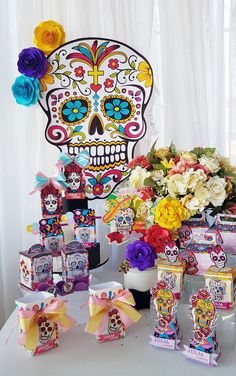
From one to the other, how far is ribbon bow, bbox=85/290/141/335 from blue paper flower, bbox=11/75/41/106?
749 millimetres

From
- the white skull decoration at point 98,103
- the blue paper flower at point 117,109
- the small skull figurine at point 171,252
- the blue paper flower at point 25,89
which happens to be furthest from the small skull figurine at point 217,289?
the blue paper flower at point 25,89

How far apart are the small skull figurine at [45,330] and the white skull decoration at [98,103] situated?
25.0 inches

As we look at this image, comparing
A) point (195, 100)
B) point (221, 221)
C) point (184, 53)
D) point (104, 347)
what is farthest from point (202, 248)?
point (184, 53)

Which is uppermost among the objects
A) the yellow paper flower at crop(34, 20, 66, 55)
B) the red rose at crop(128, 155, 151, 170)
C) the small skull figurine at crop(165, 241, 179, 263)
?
the yellow paper flower at crop(34, 20, 66, 55)

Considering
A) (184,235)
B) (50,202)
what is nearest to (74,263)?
(50,202)

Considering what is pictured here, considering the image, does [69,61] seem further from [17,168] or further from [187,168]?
[187,168]

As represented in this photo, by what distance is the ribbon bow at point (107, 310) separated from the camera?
106 centimetres

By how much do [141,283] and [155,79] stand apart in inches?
30.0

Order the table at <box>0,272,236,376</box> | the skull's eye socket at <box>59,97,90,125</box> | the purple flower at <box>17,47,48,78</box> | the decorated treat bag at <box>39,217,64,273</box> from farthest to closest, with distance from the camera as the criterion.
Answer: the skull's eye socket at <box>59,97,90,125</box>, the purple flower at <box>17,47,48,78</box>, the decorated treat bag at <box>39,217,64,273</box>, the table at <box>0,272,236,376</box>

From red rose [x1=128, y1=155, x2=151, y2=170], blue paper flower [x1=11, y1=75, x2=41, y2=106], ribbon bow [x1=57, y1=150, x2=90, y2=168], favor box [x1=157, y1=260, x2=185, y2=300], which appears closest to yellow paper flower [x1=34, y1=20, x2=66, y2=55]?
blue paper flower [x1=11, y1=75, x2=41, y2=106]

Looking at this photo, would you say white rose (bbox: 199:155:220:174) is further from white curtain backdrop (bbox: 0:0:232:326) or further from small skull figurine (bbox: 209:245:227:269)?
white curtain backdrop (bbox: 0:0:232:326)

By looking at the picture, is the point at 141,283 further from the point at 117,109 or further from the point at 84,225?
the point at 117,109

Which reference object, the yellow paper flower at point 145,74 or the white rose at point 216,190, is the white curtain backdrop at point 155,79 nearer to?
the yellow paper flower at point 145,74

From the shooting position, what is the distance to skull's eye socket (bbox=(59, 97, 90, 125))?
1.57 metres
